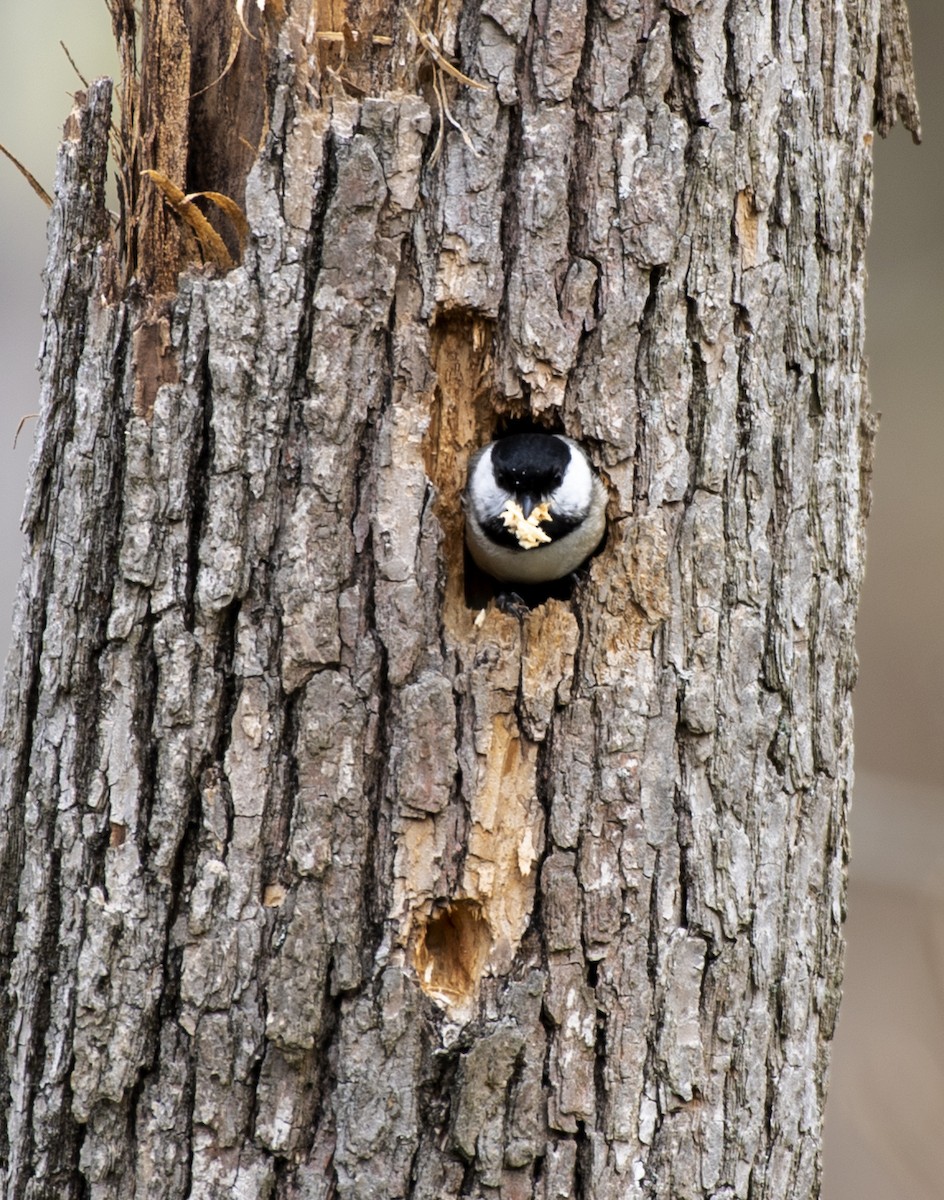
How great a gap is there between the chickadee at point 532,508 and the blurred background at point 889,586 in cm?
227

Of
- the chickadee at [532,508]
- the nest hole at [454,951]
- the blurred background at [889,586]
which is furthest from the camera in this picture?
the blurred background at [889,586]

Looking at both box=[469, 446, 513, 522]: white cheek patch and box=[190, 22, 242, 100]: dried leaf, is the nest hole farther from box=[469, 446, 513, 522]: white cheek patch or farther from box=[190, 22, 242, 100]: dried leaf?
box=[190, 22, 242, 100]: dried leaf

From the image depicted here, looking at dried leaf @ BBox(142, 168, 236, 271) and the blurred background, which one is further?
the blurred background

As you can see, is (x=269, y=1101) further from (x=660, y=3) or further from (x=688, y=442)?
(x=660, y=3)

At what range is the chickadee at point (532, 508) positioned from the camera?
192 cm

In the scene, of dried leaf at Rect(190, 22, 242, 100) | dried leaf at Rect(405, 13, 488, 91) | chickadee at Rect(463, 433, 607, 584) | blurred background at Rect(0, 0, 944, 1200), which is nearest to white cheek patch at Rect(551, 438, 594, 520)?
chickadee at Rect(463, 433, 607, 584)

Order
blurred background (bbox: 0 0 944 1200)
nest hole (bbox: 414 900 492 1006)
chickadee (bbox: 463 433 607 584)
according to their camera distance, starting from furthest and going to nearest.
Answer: blurred background (bbox: 0 0 944 1200), chickadee (bbox: 463 433 607 584), nest hole (bbox: 414 900 492 1006)

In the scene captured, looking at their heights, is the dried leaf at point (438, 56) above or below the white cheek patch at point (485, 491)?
above

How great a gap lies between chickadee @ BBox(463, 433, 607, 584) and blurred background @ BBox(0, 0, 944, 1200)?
2.27 m

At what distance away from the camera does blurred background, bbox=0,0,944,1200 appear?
13.7 ft

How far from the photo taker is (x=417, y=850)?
179 cm

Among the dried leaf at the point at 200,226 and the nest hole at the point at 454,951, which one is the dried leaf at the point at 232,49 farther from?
the nest hole at the point at 454,951

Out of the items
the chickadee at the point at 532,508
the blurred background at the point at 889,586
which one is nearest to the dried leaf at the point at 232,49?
the chickadee at the point at 532,508

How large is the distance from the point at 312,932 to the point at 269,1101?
0.80 feet
